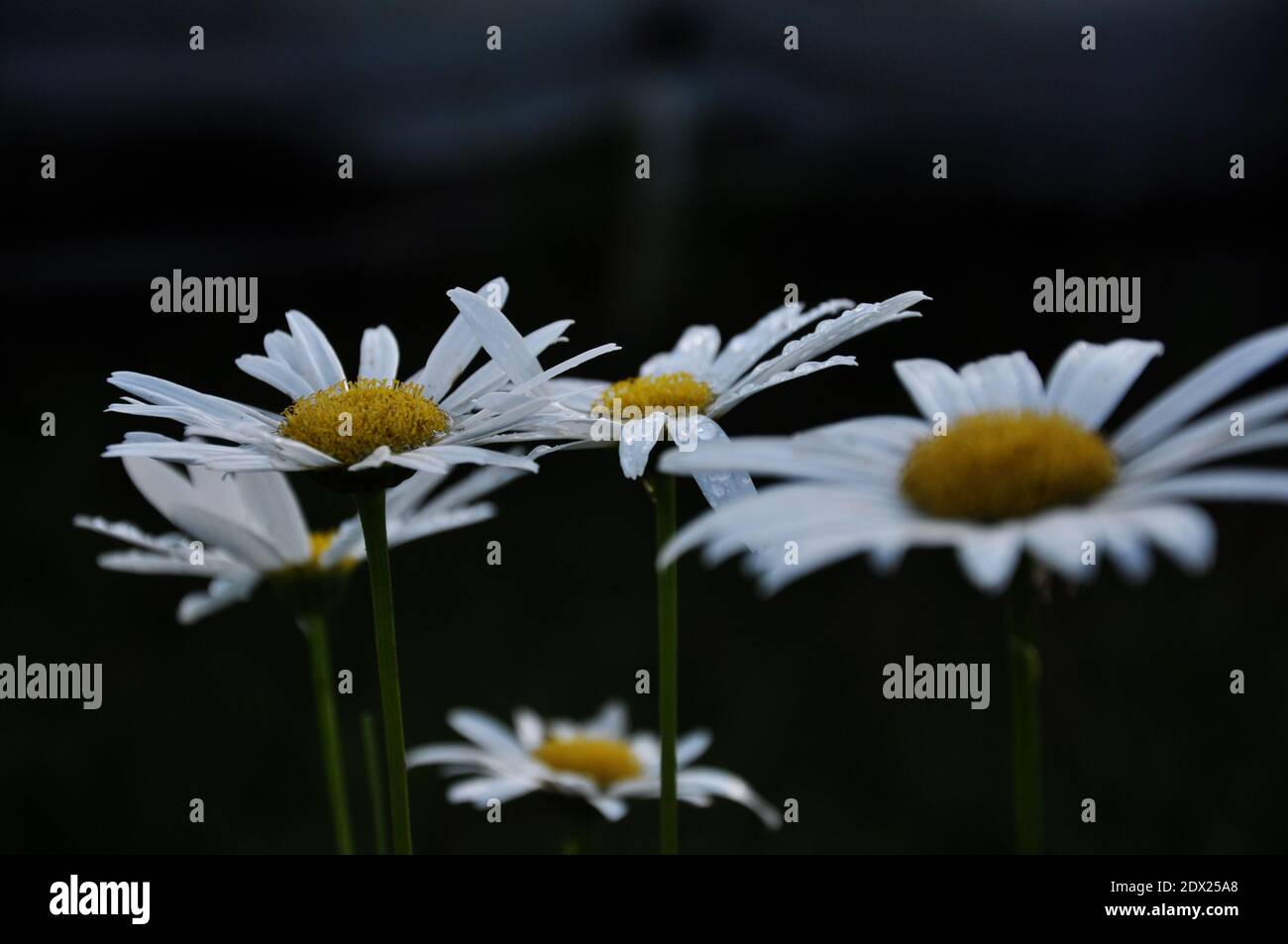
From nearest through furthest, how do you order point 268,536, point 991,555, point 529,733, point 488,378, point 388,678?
point 991,555 < point 388,678 < point 488,378 < point 268,536 < point 529,733

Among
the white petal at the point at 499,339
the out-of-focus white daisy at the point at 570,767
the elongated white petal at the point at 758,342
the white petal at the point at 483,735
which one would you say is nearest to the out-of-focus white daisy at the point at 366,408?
the white petal at the point at 499,339

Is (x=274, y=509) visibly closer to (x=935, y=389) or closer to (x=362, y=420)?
(x=362, y=420)

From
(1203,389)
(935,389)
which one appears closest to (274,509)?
(935,389)

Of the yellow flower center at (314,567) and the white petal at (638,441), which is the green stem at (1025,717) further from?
the yellow flower center at (314,567)

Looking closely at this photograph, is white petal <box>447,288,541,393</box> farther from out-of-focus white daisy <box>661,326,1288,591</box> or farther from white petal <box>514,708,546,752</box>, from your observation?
white petal <box>514,708,546,752</box>
